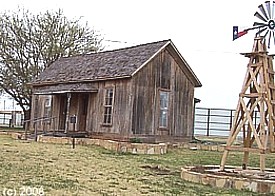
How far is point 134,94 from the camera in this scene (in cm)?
2186

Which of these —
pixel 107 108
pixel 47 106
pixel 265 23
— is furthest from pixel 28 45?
pixel 265 23

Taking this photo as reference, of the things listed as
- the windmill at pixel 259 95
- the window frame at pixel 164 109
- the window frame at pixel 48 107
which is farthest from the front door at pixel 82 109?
the windmill at pixel 259 95

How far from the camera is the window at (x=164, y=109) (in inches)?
909

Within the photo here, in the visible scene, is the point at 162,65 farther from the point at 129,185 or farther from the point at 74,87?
the point at 129,185

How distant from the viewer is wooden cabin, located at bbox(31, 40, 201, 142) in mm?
21969

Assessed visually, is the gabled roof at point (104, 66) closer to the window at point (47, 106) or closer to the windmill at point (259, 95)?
the window at point (47, 106)

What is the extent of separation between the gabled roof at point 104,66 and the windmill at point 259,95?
29.3 ft

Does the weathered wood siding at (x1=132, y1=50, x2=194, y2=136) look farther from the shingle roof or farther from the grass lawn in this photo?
the grass lawn

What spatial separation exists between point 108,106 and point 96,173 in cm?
1114

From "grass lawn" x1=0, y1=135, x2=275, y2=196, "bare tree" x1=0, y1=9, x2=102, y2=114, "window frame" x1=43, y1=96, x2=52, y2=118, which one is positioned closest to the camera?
"grass lawn" x1=0, y1=135, x2=275, y2=196

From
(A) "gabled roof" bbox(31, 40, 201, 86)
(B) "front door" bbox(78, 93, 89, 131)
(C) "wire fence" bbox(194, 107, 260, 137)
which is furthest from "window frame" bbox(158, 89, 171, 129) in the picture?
(C) "wire fence" bbox(194, 107, 260, 137)

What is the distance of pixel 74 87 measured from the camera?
24.3m

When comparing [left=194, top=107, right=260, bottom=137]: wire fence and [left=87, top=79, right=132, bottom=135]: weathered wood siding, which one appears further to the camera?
[left=194, top=107, right=260, bottom=137]: wire fence

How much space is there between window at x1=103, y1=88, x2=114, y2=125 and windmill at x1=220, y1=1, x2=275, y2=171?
1015cm
